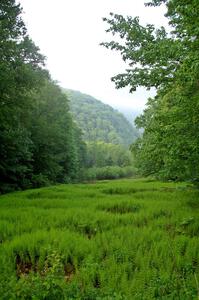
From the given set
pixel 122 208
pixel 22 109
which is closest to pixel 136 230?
pixel 122 208

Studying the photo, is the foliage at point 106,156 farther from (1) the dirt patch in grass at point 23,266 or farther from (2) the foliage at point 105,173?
(1) the dirt patch in grass at point 23,266

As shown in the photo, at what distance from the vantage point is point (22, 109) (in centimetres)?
2098

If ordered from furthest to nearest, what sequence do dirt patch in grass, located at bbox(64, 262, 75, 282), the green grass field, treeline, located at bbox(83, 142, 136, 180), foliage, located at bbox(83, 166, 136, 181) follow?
treeline, located at bbox(83, 142, 136, 180) < foliage, located at bbox(83, 166, 136, 181) < dirt patch in grass, located at bbox(64, 262, 75, 282) < the green grass field

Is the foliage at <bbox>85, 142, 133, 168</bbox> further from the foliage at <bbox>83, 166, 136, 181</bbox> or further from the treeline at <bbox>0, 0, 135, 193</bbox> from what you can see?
the treeline at <bbox>0, 0, 135, 193</bbox>

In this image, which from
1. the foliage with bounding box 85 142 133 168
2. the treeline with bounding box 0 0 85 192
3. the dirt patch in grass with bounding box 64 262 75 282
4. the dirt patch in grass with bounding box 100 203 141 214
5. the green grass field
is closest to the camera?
the green grass field

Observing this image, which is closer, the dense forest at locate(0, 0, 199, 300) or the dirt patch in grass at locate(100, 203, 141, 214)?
the dense forest at locate(0, 0, 199, 300)

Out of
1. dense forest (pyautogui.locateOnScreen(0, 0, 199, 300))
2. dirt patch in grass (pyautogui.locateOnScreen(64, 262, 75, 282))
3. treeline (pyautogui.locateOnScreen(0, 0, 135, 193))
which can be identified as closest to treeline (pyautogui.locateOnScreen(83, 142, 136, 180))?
treeline (pyautogui.locateOnScreen(0, 0, 135, 193))

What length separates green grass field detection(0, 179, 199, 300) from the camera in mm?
4871

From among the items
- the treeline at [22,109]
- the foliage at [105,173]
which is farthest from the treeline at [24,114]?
the foliage at [105,173]

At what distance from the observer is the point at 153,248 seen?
23.5 feet

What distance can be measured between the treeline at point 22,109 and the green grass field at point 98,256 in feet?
31.2

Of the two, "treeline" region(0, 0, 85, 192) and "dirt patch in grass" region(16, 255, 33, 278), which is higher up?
"treeline" region(0, 0, 85, 192)

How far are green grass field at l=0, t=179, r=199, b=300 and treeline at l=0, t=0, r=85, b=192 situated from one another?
31.2ft

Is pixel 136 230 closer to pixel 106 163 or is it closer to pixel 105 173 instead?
pixel 105 173
